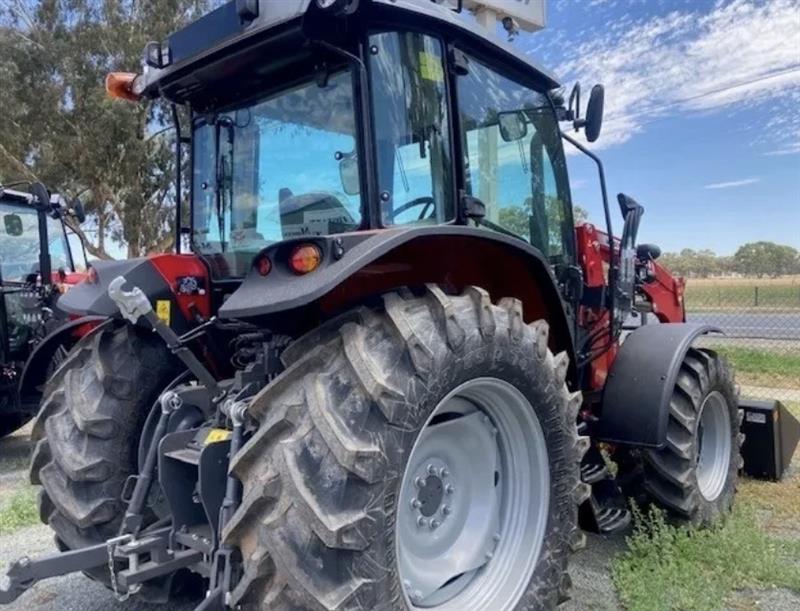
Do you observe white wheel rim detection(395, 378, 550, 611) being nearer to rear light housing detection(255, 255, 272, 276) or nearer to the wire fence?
rear light housing detection(255, 255, 272, 276)

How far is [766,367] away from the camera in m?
10.3

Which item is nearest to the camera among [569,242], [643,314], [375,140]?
[375,140]

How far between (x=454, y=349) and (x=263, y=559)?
2.82 ft

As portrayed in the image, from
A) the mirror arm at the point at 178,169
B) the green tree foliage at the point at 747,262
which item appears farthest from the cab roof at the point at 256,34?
the green tree foliage at the point at 747,262

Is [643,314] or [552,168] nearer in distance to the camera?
[552,168]

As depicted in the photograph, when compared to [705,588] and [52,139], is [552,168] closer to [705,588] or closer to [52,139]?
[705,588]

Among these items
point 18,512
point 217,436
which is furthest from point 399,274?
point 18,512

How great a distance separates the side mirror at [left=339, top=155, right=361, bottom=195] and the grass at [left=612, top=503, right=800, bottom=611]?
212 centimetres

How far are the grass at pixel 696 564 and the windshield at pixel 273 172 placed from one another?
211 cm

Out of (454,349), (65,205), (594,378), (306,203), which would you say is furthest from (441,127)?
(65,205)

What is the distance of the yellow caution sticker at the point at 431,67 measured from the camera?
2617mm

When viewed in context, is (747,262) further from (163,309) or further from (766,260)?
(163,309)

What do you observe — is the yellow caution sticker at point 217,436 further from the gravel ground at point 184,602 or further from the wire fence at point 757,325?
the wire fence at point 757,325

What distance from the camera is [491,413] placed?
263 cm
